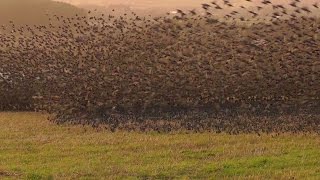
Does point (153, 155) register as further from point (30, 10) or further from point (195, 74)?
point (30, 10)

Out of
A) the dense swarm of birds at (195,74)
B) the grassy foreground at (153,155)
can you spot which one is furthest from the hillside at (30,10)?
the grassy foreground at (153,155)

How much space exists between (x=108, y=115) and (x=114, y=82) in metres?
1.33

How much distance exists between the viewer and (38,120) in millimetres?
23891

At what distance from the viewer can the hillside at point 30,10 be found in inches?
2377

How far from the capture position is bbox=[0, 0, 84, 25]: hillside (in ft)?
198

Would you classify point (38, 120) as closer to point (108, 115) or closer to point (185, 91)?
point (108, 115)

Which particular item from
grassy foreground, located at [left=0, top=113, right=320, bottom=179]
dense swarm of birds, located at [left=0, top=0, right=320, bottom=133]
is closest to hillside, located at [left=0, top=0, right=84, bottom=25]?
dense swarm of birds, located at [left=0, top=0, right=320, bottom=133]

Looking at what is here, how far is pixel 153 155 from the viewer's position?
15.2 m

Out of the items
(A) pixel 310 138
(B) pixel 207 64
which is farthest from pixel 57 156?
(B) pixel 207 64

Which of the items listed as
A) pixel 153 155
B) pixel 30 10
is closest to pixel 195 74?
pixel 153 155

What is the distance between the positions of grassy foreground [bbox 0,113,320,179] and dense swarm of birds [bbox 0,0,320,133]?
1931mm

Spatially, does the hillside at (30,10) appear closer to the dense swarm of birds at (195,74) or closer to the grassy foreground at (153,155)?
the dense swarm of birds at (195,74)

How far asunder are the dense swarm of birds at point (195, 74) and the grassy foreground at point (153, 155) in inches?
76.0

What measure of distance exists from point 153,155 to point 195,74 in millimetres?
7874
